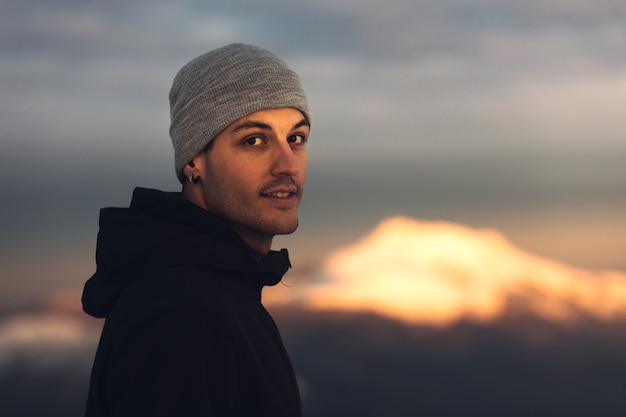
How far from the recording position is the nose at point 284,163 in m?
4.32

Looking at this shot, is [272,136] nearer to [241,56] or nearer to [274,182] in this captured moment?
[274,182]

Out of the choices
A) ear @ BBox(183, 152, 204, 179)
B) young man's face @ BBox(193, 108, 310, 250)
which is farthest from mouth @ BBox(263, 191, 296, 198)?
ear @ BBox(183, 152, 204, 179)

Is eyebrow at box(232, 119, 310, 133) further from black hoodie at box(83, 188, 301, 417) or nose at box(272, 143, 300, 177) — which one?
black hoodie at box(83, 188, 301, 417)

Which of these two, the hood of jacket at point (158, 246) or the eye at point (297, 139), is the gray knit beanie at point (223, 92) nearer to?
the eye at point (297, 139)

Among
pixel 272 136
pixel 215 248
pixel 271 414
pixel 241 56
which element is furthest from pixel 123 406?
pixel 241 56

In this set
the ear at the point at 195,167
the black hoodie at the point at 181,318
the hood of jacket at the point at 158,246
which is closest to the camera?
the black hoodie at the point at 181,318

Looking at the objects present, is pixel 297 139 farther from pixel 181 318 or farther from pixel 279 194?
pixel 181 318

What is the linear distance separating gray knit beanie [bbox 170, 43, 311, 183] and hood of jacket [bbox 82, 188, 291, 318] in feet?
1.24

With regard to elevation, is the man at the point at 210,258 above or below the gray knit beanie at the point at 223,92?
below

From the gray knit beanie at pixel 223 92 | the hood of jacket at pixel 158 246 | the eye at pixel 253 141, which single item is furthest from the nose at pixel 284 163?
the hood of jacket at pixel 158 246

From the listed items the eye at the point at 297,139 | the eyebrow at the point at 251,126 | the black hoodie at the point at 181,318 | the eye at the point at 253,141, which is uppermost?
the eye at the point at 297,139

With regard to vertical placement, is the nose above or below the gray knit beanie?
below

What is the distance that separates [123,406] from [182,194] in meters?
1.60

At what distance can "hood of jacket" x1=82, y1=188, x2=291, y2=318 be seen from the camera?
3932 millimetres
